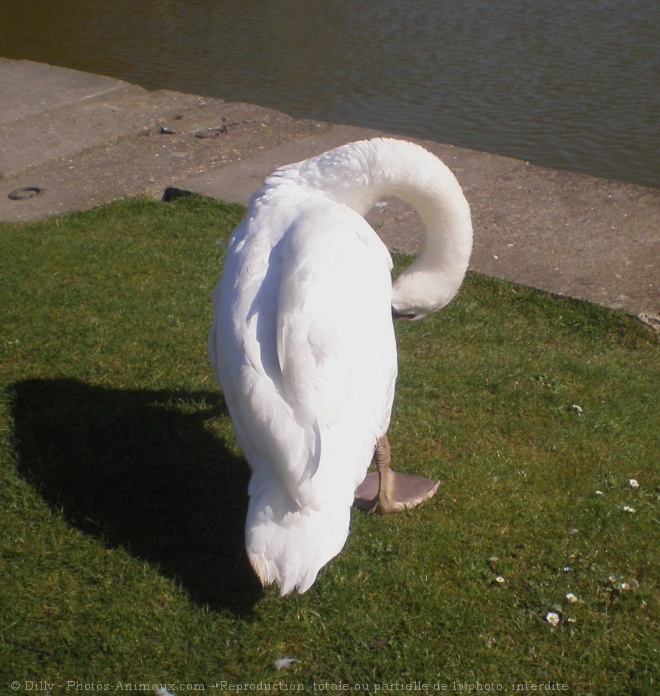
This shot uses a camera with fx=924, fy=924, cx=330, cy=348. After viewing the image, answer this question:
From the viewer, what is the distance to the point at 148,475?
4262 mm

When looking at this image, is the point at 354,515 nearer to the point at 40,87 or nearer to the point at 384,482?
the point at 384,482

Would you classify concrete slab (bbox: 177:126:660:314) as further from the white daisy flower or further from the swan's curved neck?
the white daisy flower

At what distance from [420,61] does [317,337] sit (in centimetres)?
1083

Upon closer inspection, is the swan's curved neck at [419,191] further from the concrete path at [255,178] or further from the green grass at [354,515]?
the concrete path at [255,178]

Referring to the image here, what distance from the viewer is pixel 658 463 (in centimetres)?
441

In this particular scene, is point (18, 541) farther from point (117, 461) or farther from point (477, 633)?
point (477, 633)

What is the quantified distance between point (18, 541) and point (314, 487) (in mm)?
1444

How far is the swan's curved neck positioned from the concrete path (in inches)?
69.8

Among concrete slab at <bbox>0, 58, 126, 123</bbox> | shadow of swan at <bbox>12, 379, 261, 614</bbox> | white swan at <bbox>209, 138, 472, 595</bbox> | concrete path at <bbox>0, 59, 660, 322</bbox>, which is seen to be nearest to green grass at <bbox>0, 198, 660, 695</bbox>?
shadow of swan at <bbox>12, 379, 261, 614</bbox>

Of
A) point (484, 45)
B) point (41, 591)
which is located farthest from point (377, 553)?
point (484, 45)

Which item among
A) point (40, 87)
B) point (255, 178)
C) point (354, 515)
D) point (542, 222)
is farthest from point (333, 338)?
point (40, 87)

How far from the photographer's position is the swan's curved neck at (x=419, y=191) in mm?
4359

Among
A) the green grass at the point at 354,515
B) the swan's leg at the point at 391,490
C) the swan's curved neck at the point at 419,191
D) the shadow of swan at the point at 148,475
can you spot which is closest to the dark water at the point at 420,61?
the green grass at the point at 354,515

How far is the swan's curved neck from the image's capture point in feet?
14.3
